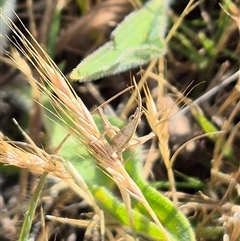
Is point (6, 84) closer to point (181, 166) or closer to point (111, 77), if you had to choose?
point (111, 77)

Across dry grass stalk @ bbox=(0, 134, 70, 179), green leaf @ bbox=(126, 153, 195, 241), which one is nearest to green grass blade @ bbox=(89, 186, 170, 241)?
green leaf @ bbox=(126, 153, 195, 241)

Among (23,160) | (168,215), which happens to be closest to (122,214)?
(168,215)

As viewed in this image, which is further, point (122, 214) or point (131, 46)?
point (131, 46)

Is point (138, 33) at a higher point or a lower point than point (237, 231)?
higher

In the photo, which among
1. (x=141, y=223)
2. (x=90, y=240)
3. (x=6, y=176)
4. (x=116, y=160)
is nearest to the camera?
(x=116, y=160)

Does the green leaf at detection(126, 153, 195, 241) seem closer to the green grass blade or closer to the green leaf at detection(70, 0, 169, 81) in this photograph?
the green grass blade

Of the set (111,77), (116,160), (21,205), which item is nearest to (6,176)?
(21,205)

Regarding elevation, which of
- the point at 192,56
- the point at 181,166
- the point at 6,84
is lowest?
the point at 181,166

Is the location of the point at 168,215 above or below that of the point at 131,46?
below

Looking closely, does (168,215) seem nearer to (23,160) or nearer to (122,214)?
(122,214)
